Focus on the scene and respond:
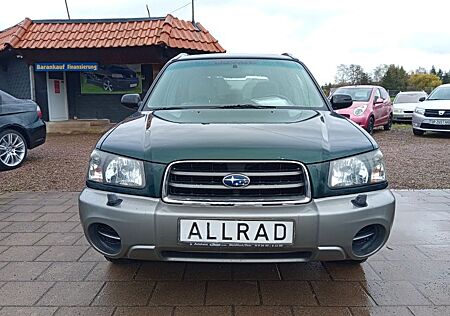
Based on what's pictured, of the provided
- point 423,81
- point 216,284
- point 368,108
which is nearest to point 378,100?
point 368,108

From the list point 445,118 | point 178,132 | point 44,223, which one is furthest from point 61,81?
point 178,132

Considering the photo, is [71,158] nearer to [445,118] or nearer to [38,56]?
[38,56]

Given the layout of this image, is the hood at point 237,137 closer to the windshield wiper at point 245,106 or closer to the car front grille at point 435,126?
the windshield wiper at point 245,106

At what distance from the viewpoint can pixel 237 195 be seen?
2244 millimetres

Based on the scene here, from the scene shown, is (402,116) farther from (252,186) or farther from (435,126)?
(252,186)

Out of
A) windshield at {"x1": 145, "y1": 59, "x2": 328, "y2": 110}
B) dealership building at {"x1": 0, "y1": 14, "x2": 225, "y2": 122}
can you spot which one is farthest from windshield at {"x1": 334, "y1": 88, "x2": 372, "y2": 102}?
windshield at {"x1": 145, "y1": 59, "x2": 328, "y2": 110}

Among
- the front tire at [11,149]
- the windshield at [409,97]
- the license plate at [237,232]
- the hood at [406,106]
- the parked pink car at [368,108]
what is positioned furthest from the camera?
the windshield at [409,97]

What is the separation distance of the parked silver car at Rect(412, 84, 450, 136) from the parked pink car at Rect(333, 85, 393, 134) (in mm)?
1106

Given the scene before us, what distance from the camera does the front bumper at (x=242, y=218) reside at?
2.15m

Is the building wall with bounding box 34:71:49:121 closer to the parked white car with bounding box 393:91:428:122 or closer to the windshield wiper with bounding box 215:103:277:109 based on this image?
the windshield wiper with bounding box 215:103:277:109

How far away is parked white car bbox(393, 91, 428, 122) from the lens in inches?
663

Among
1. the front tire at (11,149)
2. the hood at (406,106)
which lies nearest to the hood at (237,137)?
the front tire at (11,149)

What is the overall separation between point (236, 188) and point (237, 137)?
0.32 meters

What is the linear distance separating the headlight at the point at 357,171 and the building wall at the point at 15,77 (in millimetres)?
13984
